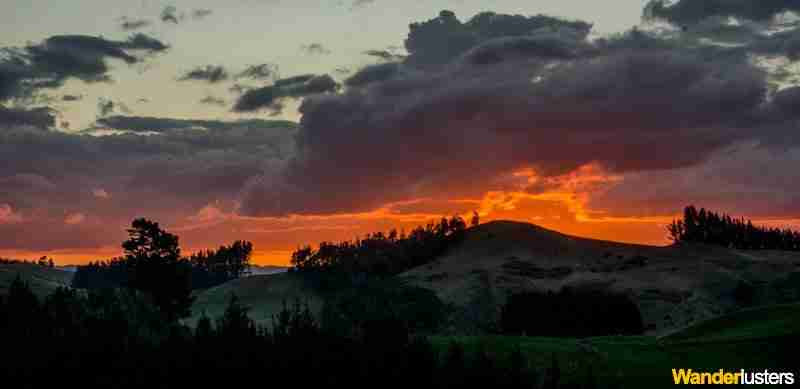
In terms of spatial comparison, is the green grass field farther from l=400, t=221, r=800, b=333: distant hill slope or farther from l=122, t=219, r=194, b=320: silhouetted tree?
l=400, t=221, r=800, b=333: distant hill slope

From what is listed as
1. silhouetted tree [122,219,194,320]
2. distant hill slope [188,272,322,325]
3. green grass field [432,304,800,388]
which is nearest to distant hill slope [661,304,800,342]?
green grass field [432,304,800,388]

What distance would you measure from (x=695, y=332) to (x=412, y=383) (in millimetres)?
35152

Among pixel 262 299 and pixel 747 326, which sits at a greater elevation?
pixel 262 299

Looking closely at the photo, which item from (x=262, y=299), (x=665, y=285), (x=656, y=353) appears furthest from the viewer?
(x=262, y=299)

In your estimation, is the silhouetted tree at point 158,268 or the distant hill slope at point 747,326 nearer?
the distant hill slope at point 747,326

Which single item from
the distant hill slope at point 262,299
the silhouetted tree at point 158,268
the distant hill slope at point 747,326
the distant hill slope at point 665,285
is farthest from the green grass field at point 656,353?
the distant hill slope at point 262,299

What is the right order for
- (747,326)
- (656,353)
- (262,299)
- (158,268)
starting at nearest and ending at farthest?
(656,353) < (747,326) < (158,268) < (262,299)

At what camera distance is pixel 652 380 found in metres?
52.3

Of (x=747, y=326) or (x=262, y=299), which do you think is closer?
(x=747, y=326)

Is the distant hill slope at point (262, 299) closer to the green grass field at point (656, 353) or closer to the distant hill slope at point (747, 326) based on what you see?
the distant hill slope at point (747, 326)

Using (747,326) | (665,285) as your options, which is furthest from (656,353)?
(665,285)

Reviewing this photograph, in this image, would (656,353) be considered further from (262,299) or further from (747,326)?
(262,299)

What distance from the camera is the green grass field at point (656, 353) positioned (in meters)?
53.5

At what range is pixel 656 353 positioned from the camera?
59.9 meters
